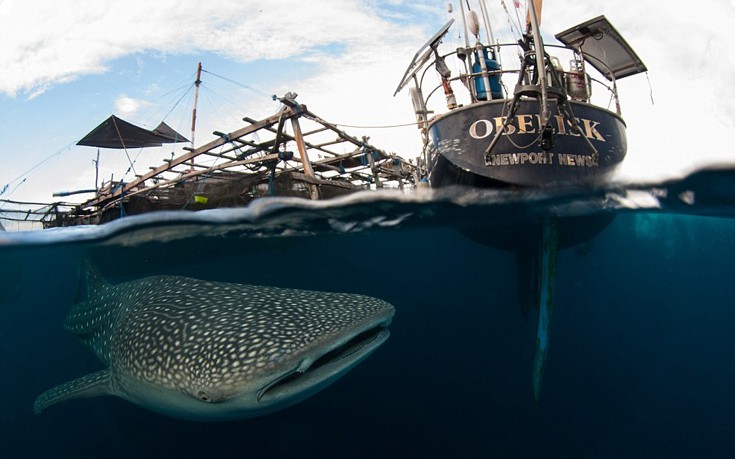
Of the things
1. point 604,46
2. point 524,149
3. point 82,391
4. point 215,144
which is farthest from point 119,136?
point 604,46

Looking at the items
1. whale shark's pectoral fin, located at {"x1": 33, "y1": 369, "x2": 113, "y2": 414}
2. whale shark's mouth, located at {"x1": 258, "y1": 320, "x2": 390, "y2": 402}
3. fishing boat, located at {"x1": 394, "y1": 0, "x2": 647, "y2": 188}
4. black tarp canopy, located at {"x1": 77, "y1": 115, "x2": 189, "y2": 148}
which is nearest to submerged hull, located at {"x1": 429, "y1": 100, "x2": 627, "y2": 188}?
fishing boat, located at {"x1": 394, "y1": 0, "x2": 647, "y2": 188}

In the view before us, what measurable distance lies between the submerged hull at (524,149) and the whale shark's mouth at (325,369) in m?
4.37

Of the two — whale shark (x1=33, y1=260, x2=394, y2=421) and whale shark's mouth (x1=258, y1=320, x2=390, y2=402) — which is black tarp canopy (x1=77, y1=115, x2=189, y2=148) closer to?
whale shark (x1=33, y1=260, x2=394, y2=421)

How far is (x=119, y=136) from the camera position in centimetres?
1427

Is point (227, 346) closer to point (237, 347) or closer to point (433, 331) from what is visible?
point (237, 347)

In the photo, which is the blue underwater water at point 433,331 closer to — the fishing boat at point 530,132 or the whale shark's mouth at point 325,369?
the fishing boat at point 530,132

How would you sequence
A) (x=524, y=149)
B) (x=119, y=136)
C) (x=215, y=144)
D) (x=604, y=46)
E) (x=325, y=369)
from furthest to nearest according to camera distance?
(x=119, y=136)
(x=215, y=144)
(x=604, y=46)
(x=524, y=149)
(x=325, y=369)

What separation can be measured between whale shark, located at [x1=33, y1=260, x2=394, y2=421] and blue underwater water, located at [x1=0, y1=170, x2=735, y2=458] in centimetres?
278

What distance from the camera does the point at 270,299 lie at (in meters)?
4.22

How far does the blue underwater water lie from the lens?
7.54 metres

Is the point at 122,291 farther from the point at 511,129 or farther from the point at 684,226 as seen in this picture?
the point at 684,226

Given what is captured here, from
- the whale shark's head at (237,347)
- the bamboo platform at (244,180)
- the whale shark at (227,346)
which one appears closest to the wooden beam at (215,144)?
the bamboo platform at (244,180)

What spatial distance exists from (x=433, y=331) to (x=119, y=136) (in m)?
12.8

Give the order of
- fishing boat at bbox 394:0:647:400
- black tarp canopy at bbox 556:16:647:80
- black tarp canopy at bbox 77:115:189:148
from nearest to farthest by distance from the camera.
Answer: fishing boat at bbox 394:0:647:400, black tarp canopy at bbox 556:16:647:80, black tarp canopy at bbox 77:115:189:148
